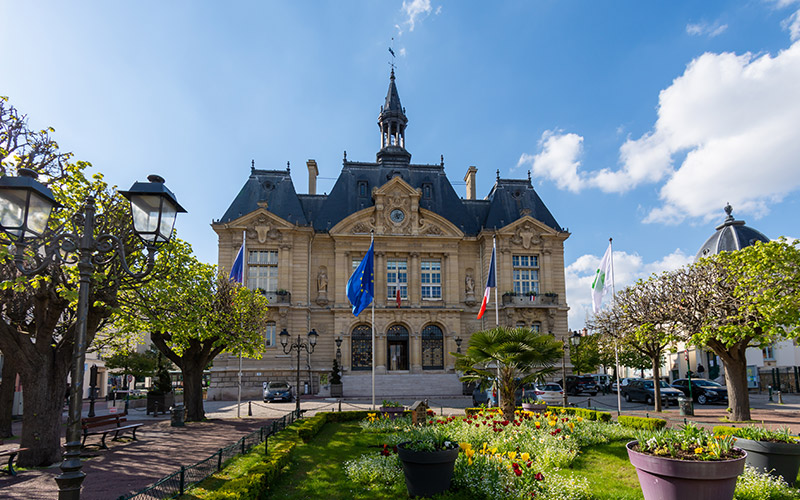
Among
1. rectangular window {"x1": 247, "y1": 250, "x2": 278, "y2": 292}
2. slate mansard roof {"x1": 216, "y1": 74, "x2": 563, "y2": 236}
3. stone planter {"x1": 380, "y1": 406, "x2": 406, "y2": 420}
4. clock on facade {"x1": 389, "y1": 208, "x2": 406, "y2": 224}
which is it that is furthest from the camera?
slate mansard roof {"x1": 216, "y1": 74, "x2": 563, "y2": 236}

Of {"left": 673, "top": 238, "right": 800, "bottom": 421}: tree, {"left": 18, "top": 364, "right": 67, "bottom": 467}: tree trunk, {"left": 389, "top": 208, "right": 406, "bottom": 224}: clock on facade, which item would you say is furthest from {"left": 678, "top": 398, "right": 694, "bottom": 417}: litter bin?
{"left": 389, "top": 208, "right": 406, "bottom": 224}: clock on facade

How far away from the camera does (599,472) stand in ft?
38.1

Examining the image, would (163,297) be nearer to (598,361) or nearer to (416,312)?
(416,312)

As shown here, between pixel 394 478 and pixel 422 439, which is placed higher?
pixel 422 439

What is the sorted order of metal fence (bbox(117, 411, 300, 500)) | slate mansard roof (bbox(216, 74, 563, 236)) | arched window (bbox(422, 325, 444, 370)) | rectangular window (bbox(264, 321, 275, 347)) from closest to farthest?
metal fence (bbox(117, 411, 300, 500)), rectangular window (bbox(264, 321, 275, 347)), arched window (bbox(422, 325, 444, 370)), slate mansard roof (bbox(216, 74, 563, 236))

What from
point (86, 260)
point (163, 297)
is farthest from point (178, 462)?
point (86, 260)

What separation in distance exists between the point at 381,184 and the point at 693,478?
4118 cm

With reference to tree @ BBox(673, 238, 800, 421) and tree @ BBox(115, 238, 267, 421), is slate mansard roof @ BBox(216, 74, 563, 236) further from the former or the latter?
tree @ BBox(673, 238, 800, 421)

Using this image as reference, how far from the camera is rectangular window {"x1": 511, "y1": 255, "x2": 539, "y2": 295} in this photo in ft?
146

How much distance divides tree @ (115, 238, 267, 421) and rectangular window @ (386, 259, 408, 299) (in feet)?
56.9

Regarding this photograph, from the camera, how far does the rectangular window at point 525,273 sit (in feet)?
146

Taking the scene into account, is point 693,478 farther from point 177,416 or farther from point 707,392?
point 707,392

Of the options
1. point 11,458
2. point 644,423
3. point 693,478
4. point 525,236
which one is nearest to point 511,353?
point 644,423

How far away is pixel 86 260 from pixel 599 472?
1075cm
